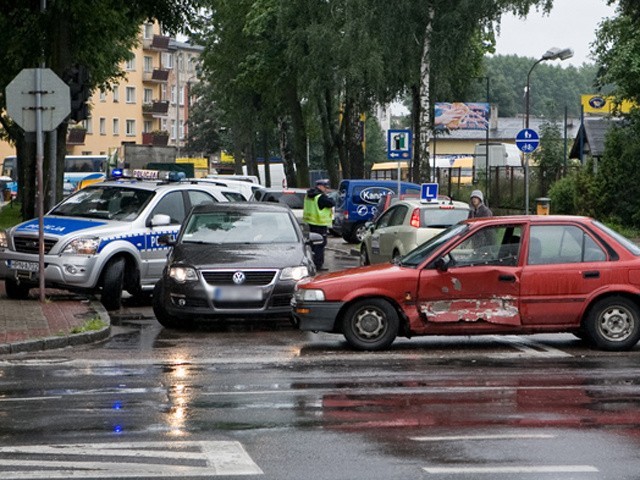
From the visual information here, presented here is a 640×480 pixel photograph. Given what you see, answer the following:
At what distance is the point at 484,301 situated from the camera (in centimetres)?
1451

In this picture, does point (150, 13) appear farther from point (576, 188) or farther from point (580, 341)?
point (580, 341)

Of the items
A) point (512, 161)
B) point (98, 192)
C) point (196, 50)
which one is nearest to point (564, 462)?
point (98, 192)

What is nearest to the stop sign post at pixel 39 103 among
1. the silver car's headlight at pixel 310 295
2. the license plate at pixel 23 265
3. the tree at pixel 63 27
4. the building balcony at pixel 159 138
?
the license plate at pixel 23 265

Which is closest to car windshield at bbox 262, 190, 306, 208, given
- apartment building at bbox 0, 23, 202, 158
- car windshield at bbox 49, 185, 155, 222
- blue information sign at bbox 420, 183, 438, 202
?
blue information sign at bbox 420, 183, 438, 202

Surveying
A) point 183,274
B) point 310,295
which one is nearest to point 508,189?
point 183,274

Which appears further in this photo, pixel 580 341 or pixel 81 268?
pixel 81 268

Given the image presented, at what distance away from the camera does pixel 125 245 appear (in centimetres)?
1958

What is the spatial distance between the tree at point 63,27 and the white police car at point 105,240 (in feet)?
20.7

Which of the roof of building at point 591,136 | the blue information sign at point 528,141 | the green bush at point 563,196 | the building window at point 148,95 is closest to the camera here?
the blue information sign at point 528,141

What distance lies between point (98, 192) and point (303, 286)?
702 centimetres

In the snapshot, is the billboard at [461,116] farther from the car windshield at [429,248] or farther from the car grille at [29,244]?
the car windshield at [429,248]

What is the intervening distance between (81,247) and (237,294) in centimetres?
366

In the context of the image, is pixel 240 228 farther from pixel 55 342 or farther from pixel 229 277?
pixel 55 342

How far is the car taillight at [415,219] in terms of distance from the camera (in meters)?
24.8
